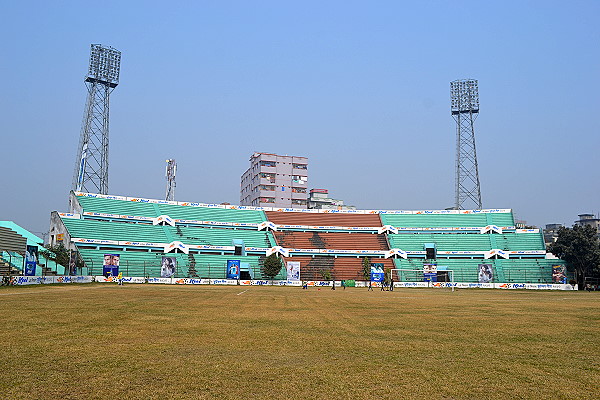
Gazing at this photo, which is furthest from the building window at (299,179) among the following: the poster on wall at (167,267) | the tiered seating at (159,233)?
the poster on wall at (167,267)

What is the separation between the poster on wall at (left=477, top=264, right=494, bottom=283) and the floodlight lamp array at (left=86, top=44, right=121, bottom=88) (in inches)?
2911

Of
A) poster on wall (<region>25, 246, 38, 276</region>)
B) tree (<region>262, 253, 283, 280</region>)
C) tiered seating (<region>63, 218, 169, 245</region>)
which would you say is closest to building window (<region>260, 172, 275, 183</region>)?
tiered seating (<region>63, 218, 169, 245</region>)

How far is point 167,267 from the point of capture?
74.5 meters

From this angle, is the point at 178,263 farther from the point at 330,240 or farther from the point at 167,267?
the point at 330,240

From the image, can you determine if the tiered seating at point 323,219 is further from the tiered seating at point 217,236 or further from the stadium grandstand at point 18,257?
the stadium grandstand at point 18,257

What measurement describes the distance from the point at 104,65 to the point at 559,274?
87646 mm

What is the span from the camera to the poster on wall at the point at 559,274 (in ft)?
251

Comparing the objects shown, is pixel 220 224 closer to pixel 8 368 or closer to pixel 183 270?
pixel 183 270

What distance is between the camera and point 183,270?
7744 cm

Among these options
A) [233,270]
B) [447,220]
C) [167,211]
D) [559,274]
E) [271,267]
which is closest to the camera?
[559,274]

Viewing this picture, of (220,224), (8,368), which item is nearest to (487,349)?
(8,368)

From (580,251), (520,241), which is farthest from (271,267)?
(580,251)

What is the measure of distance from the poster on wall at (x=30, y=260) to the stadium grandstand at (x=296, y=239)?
26.0 ft

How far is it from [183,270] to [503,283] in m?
52.5
